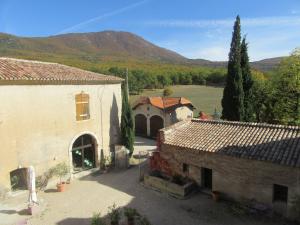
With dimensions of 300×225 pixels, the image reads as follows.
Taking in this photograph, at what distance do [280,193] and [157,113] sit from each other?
64.7 ft

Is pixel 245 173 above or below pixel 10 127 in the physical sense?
below

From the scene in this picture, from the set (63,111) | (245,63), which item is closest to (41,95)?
(63,111)

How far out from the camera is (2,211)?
1518cm

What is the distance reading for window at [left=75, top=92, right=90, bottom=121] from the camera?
20.3 meters

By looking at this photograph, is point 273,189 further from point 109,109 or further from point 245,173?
point 109,109

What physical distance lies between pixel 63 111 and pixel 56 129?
1337 millimetres

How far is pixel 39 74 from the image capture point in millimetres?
18344

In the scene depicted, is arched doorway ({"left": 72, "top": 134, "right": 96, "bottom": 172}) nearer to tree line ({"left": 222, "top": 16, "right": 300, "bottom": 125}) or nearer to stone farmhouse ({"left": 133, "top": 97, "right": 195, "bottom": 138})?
stone farmhouse ({"left": 133, "top": 97, "right": 195, "bottom": 138})

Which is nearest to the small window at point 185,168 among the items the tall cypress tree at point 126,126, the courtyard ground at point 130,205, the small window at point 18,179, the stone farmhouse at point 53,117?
the courtyard ground at point 130,205

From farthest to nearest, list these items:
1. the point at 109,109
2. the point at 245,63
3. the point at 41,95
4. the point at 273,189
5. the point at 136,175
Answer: the point at 245,63 → the point at 109,109 → the point at 136,175 → the point at 41,95 → the point at 273,189

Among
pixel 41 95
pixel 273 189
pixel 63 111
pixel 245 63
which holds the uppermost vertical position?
pixel 245 63

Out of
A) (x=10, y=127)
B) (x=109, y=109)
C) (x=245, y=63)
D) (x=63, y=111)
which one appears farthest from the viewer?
(x=245, y=63)

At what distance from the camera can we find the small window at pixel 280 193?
14252 millimetres

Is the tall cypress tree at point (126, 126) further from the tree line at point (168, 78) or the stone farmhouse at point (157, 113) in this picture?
the tree line at point (168, 78)
